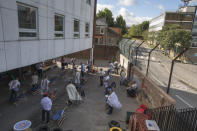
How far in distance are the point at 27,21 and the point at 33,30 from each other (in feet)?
1.66

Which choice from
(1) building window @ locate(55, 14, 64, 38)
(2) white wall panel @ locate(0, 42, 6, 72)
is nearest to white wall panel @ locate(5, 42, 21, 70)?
(2) white wall panel @ locate(0, 42, 6, 72)

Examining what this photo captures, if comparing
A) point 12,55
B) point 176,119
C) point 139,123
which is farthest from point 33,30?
point 176,119

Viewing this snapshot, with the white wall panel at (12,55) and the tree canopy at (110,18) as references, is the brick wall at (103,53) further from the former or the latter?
the tree canopy at (110,18)

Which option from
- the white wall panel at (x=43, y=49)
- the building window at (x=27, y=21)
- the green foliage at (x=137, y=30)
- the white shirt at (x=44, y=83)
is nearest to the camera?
the building window at (x=27, y=21)

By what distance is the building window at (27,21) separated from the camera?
5781 millimetres

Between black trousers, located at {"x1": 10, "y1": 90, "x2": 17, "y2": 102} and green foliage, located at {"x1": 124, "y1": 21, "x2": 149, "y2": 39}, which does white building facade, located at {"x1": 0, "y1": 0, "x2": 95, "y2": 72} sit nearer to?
black trousers, located at {"x1": 10, "y1": 90, "x2": 17, "y2": 102}

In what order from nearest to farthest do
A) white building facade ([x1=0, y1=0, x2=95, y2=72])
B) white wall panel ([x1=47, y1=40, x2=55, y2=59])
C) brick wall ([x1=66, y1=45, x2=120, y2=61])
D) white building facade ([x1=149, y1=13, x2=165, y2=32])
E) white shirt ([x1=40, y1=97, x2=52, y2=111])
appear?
white building facade ([x1=0, y1=0, x2=95, y2=72]), white shirt ([x1=40, y1=97, x2=52, y2=111]), white wall panel ([x1=47, y1=40, x2=55, y2=59]), brick wall ([x1=66, y1=45, x2=120, y2=61]), white building facade ([x1=149, y1=13, x2=165, y2=32])

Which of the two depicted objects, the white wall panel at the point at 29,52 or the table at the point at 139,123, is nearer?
the table at the point at 139,123

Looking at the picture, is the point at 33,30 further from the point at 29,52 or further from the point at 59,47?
the point at 59,47

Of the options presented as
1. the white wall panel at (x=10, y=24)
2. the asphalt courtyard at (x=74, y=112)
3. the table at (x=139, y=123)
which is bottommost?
the asphalt courtyard at (x=74, y=112)

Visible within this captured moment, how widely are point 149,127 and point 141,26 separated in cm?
9163

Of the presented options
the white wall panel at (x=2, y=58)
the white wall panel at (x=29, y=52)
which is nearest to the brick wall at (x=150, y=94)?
the white wall panel at (x=29, y=52)

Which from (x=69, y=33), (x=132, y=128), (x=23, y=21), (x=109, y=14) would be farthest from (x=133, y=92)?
(x=109, y=14)

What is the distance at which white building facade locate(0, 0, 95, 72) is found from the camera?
511 centimetres
